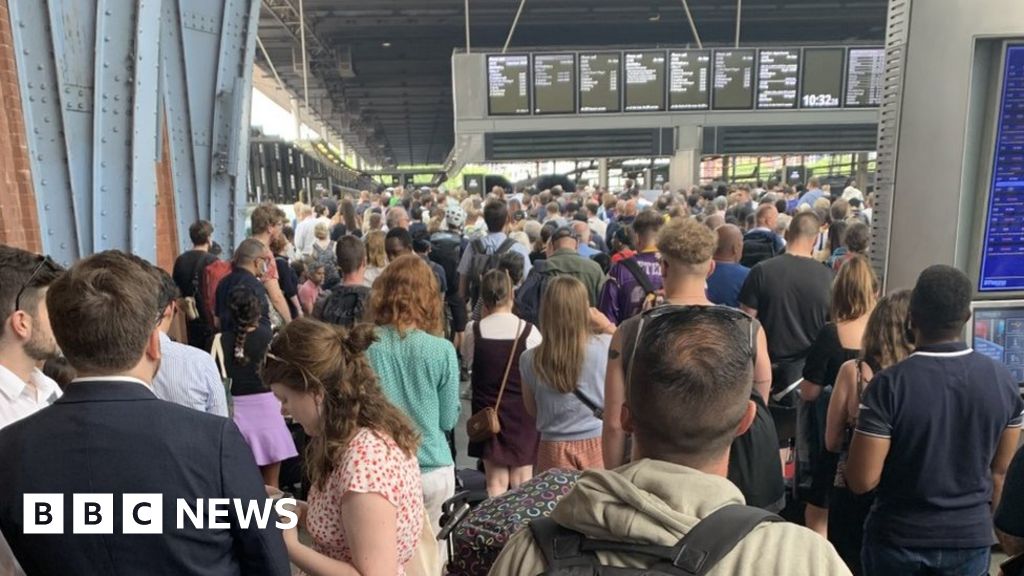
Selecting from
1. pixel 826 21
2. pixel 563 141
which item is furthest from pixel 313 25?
pixel 826 21

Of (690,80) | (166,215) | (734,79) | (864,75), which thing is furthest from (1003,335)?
(864,75)

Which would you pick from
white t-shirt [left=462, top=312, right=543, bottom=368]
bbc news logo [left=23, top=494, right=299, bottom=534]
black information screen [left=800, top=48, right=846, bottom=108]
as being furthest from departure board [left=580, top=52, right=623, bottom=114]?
bbc news logo [left=23, top=494, right=299, bottom=534]

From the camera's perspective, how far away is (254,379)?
3596mm

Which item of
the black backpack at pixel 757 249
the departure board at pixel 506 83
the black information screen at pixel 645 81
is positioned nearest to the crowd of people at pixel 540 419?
the black backpack at pixel 757 249

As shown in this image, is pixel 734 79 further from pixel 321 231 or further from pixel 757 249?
pixel 321 231

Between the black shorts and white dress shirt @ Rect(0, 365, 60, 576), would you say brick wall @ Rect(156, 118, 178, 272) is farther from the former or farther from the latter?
white dress shirt @ Rect(0, 365, 60, 576)

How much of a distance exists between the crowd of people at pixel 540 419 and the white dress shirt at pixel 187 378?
0.01 metres

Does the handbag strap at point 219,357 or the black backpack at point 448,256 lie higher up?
the black backpack at point 448,256

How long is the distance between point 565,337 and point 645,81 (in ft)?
28.2

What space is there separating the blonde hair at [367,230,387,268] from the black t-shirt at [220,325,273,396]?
6.18 ft

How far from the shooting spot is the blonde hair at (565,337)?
3.04 meters

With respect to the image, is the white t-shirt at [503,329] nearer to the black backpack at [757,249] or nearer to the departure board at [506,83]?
the black backpack at [757,249]

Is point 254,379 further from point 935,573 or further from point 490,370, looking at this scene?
point 935,573

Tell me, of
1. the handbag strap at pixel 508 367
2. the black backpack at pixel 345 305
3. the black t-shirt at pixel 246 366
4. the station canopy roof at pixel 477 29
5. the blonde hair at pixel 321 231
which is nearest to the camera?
the handbag strap at pixel 508 367
